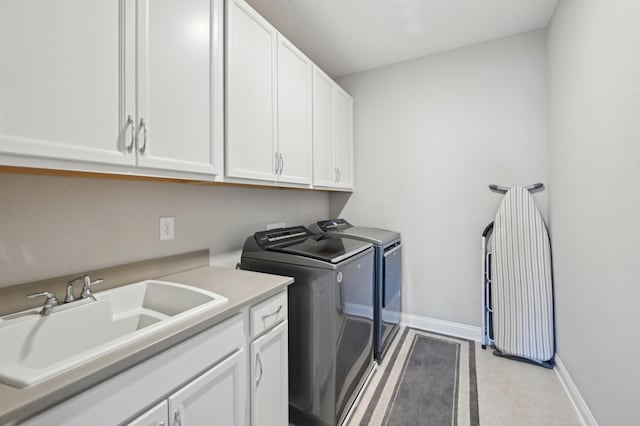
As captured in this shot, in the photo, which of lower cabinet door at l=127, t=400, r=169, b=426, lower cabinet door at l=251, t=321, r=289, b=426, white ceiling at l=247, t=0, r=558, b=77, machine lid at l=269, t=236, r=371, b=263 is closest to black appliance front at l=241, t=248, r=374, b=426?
machine lid at l=269, t=236, r=371, b=263

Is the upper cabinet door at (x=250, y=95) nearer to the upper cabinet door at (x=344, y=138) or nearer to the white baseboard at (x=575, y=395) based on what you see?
the upper cabinet door at (x=344, y=138)

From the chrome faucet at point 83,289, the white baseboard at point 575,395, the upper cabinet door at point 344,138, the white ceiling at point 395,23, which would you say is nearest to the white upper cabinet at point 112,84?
the chrome faucet at point 83,289

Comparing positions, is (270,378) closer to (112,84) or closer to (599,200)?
(112,84)

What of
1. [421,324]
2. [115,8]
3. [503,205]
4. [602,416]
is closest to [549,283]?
[503,205]

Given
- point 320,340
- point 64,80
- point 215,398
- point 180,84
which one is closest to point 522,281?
point 320,340

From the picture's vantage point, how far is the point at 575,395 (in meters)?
1.74

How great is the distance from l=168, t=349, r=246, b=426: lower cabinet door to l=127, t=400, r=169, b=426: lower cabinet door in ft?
0.05

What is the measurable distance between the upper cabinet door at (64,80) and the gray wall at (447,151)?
2409 mm

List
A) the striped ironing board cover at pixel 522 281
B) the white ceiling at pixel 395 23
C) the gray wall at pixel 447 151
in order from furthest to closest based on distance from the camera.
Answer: the gray wall at pixel 447 151, the striped ironing board cover at pixel 522 281, the white ceiling at pixel 395 23

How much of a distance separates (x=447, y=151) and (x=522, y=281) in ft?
4.18

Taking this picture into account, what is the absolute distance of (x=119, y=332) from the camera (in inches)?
45.9

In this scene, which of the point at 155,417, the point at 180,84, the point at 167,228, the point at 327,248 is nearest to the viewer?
the point at 155,417

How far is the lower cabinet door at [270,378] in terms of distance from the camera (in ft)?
4.00

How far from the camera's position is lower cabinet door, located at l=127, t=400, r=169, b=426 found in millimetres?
773
